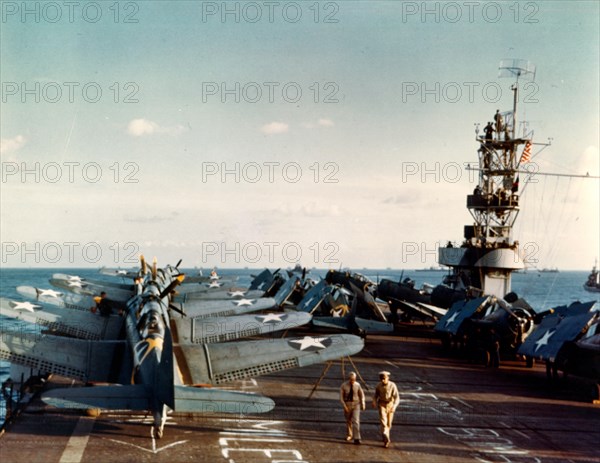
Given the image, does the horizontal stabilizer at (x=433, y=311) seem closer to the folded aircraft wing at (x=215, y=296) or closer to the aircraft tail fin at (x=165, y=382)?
the folded aircraft wing at (x=215, y=296)

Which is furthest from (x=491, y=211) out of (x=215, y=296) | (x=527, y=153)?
(x=215, y=296)

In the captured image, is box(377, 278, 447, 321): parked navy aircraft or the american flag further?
the american flag

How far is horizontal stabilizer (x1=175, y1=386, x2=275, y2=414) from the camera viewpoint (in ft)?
36.4

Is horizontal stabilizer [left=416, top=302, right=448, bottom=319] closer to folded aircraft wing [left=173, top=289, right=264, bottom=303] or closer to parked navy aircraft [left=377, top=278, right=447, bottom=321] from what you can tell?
parked navy aircraft [left=377, top=278, right=447, bottom=321]

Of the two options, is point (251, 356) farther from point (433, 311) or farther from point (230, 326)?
point (433, 311)

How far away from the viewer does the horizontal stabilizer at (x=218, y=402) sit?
1110 cm

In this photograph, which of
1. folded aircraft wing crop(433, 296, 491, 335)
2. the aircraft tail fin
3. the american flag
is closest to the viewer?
the aircraft tail fin

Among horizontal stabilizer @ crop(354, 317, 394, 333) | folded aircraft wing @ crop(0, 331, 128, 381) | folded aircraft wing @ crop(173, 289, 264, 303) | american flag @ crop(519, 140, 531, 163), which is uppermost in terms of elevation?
american flag @ crop(519, 140, 531, 163)

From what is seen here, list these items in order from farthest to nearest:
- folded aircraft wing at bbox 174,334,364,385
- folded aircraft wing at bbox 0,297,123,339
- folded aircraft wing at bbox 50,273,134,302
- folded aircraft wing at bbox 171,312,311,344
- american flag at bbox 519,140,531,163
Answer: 1. american flag at bbox 519,140,531,163
2. folded aircraft wing at bbox 50,273,134,302
3. folded aircraft wing at bbox 171,312,311,344
4. folded aircraft wing at bbox 0,297,123,339
5. folded aircraft wing at bbox 174,334,364,385

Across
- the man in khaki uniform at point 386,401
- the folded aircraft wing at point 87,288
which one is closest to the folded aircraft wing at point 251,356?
the man in khaki uniform at point 386,401

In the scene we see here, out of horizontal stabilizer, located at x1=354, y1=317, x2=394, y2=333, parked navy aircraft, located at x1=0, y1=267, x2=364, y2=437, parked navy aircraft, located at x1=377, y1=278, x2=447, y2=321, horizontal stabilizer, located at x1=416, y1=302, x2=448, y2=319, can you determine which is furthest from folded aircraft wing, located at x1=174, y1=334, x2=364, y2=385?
parked navy aircraft, located at x1=377, y1=278, x2=447, y2=321

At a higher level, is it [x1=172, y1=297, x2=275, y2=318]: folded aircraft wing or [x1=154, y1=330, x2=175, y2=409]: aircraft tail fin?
[x1=154, y1=330, x2=175, y2=409]: aircraft tail fin

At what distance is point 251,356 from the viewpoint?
14586 mm

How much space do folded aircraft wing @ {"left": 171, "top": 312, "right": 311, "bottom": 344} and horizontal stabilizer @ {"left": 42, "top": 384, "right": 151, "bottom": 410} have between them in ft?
25.2
